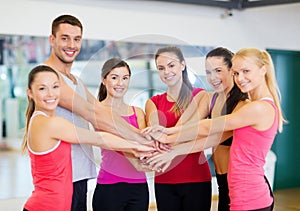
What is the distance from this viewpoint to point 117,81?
2328 mm

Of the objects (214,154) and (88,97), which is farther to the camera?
(214,154)

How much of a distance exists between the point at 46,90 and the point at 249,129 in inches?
37.7

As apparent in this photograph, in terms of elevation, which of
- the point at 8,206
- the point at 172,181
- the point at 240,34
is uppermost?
the point at 240,34

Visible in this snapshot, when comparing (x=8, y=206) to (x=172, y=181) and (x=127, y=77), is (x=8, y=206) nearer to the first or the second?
(x=172, y=181)

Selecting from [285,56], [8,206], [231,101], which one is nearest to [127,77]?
[231,101]

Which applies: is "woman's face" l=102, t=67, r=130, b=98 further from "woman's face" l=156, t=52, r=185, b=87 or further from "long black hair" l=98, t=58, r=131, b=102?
"woman's face" l=156, t=52, r=185, b=87

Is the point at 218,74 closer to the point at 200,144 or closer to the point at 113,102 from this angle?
the point at 200,144

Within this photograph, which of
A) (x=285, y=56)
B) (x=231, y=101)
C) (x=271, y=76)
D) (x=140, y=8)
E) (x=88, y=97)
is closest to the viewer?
(x=88, y=97)

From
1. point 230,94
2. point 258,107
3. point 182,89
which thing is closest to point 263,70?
point 258,107

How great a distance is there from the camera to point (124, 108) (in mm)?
2391

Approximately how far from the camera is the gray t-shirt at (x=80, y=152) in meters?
2.33

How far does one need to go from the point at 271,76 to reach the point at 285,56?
5.24 m

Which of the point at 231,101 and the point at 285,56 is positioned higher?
the point at 285,56

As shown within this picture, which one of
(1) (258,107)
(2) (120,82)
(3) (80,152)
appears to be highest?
(2) (120,82)
